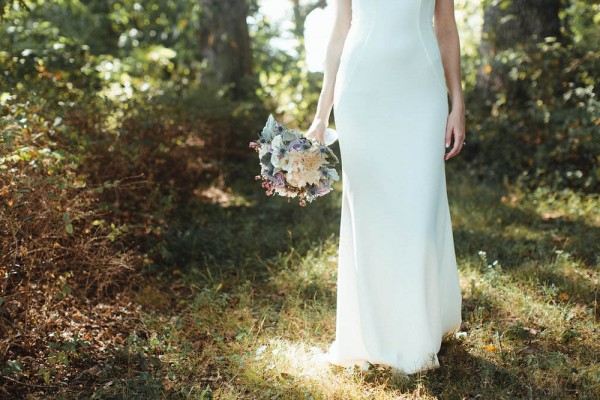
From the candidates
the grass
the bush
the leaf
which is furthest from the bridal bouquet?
the bush

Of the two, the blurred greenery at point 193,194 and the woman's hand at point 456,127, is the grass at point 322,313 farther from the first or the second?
the woman's hand at point 456,127

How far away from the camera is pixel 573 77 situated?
6391mm

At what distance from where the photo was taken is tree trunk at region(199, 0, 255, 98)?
842 cm

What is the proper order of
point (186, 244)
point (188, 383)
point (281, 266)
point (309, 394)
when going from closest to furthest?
point (309, 394)
point (188, 383)
point (281, 266)
point (186, 244)

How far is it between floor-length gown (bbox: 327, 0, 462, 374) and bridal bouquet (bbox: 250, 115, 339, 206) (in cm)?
24

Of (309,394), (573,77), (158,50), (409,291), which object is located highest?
(158,50)

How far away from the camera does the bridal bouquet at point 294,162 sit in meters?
2.86

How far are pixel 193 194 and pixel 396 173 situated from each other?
146 inches

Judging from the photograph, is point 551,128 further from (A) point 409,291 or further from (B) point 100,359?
(B) point 100,359

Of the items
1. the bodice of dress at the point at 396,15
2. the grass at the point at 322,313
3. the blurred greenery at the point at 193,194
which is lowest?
the grass at the point at 322,313

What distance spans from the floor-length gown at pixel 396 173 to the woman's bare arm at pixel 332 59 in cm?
10

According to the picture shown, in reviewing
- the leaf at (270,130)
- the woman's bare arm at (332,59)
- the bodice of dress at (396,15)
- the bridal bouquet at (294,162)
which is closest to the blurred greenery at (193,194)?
the bridal bouquet at (294,162)

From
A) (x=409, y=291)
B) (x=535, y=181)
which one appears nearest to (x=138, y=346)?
(x=409, y=291)

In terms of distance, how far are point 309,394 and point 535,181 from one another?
14.7 feet
